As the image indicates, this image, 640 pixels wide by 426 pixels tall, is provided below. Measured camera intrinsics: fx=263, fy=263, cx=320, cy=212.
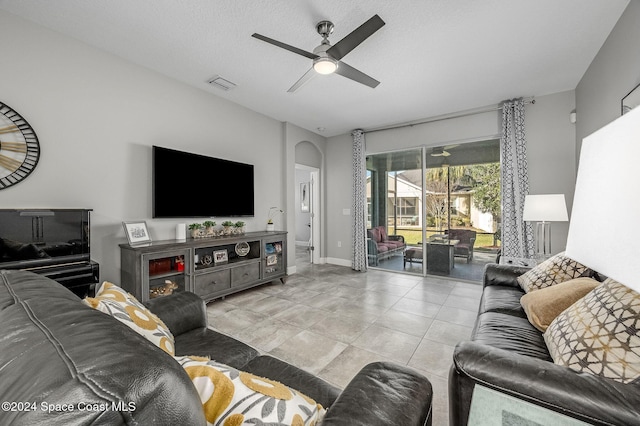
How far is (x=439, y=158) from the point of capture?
4.57 m

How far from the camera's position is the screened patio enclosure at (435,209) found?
4234mm

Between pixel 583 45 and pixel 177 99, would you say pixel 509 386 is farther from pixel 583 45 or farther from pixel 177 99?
pixel 177 99

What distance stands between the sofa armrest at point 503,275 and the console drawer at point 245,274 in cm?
281

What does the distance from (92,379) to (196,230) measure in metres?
3.24

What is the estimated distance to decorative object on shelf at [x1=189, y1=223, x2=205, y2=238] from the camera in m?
→ 3.37

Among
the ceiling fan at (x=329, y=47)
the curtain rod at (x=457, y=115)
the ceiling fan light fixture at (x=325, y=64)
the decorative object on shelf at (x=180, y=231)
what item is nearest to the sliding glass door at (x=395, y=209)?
the curtain rod at (x=457, y=115)

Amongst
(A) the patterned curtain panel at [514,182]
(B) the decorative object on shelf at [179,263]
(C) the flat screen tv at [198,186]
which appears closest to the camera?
(B) the decorative object on shelf at [179,263]

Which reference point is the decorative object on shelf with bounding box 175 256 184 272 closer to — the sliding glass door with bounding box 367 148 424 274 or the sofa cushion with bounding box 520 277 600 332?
the sofa cushion with bounding box 520 277 600 332

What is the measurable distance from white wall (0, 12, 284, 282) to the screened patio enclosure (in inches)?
124

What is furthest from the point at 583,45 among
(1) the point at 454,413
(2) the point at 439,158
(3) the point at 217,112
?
(3) the point at 217,112

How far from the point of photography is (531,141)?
3768 mm

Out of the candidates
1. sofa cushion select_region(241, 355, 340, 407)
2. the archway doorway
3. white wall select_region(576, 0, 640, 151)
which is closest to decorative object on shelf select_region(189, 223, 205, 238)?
the archway doorway

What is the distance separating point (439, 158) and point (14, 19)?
5.24m

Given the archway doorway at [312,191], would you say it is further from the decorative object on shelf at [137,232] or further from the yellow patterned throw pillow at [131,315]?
the yellow patterned throw pillow at [131,315]
